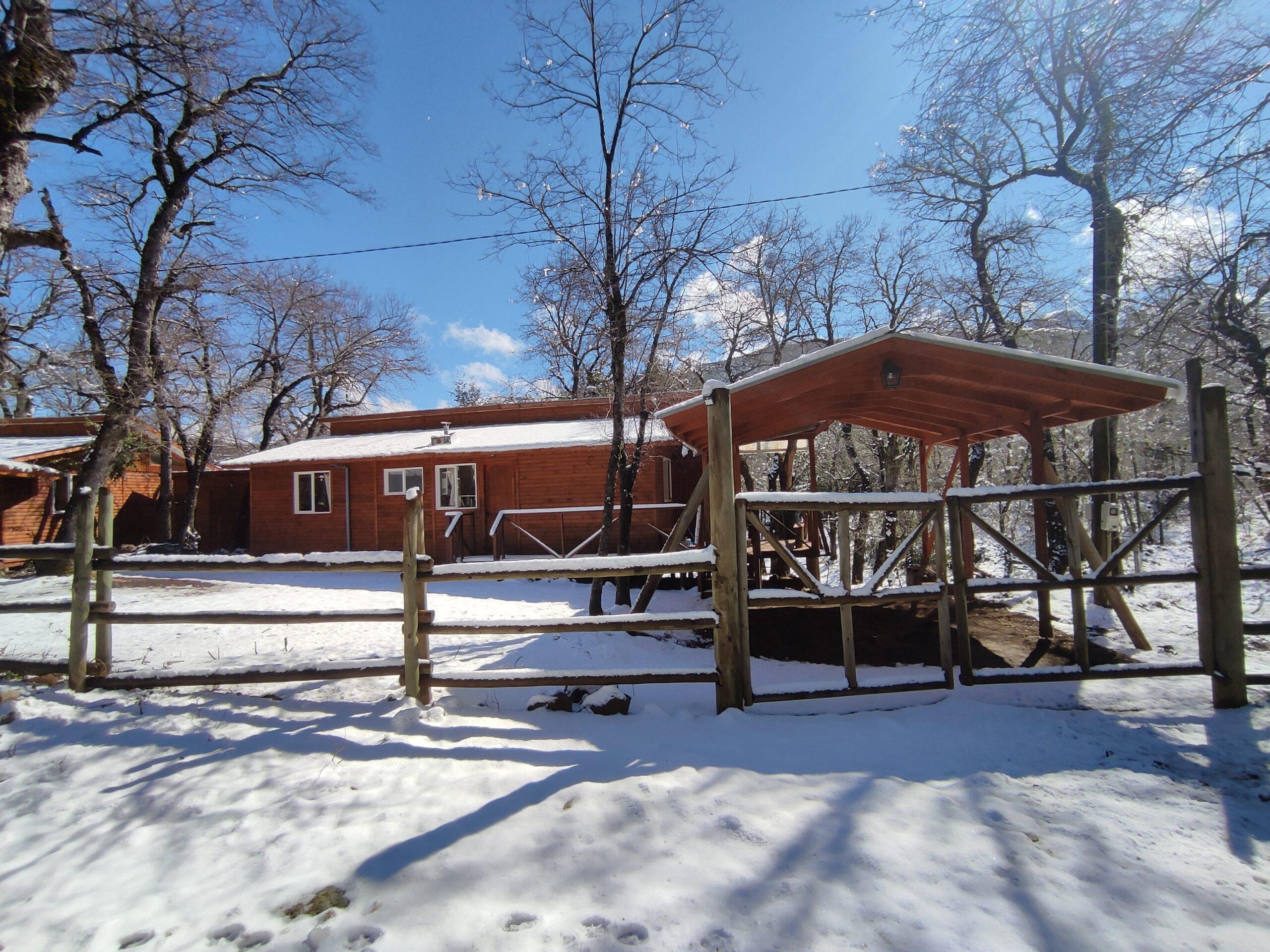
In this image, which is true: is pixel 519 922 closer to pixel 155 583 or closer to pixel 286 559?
pixel 286 559

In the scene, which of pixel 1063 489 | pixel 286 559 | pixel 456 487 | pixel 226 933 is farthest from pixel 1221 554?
pixel 456 487

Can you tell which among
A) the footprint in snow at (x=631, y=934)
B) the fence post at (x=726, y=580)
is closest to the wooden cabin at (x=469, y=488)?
the fence post at (x=726, y=580)

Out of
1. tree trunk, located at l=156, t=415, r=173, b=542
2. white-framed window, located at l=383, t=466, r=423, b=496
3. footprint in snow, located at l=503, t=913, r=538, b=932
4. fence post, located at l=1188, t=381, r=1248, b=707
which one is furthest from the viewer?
tree trunk, located at l=156, t=415, r=173, b=542

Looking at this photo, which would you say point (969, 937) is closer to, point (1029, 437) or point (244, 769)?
point (244, 769)

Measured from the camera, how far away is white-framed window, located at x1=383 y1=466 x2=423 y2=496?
16.0 meters

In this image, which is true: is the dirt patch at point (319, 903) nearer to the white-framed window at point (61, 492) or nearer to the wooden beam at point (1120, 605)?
the wooden beam at point (1120, 605)

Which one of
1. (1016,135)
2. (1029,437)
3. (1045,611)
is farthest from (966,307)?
(1045,611)

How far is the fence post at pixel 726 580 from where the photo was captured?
4172 millimetres

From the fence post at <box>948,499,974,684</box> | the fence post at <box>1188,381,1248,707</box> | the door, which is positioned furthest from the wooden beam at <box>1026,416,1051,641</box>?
the door

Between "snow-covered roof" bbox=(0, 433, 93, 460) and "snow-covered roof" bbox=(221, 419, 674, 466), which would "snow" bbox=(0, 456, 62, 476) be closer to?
"snow-covered roof" bbox=(0, 433, 93, 460)

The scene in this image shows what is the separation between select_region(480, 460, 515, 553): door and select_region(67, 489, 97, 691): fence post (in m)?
10.7

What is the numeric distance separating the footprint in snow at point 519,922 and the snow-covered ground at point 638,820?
0.4 inches

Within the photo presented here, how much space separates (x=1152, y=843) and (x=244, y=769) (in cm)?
464

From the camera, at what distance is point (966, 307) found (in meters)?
14.5
